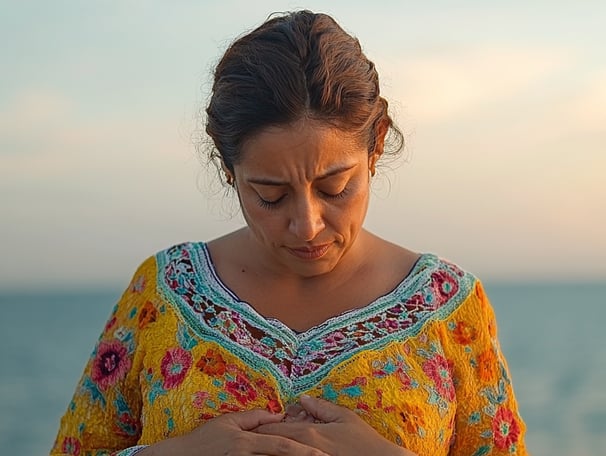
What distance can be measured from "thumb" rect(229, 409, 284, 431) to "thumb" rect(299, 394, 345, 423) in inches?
→ 2.6

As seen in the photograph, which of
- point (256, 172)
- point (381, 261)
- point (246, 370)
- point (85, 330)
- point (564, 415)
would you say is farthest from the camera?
point (85, 330)

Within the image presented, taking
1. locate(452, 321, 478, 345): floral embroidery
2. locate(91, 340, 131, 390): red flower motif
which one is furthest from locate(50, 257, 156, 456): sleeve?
locate(452, 321, 478, 345): floral embroidery

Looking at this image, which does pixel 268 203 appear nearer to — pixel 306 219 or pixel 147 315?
pixel 306 219

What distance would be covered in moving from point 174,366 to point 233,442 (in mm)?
282

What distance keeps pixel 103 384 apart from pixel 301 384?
1.56ft

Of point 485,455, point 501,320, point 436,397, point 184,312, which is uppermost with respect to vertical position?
point 184,312

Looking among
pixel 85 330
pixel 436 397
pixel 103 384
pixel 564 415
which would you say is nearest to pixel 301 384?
pixel 436 397

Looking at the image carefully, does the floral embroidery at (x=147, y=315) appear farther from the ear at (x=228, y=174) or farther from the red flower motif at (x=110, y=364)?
the ear at (x=228, y=174)

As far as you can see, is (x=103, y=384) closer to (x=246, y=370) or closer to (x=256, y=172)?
(x=246, y=370)

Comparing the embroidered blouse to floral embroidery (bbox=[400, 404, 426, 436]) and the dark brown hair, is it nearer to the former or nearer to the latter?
floral embroidery (bbox=[400, 404, 426, 436])

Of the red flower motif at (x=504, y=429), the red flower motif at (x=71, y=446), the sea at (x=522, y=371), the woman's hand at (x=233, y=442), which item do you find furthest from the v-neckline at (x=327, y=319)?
the sea at (x=522, y=371)

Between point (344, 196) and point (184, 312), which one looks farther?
point (184, 312)

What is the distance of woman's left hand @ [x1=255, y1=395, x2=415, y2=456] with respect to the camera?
2430 millimetres

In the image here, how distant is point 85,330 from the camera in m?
29.9
